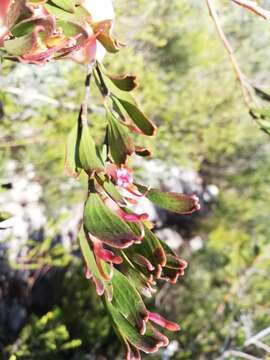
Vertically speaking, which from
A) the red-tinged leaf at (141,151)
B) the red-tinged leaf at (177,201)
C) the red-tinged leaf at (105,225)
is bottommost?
the red-tinged leaf at (177,201)

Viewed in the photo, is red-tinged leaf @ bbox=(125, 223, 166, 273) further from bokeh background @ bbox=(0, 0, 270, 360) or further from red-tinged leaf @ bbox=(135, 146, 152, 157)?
bokeh background @ bbox=(0, 0, 270, 360)

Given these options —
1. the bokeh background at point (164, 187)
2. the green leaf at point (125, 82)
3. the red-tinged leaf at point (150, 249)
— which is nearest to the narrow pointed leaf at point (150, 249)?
the red-tinged leaf at point (150, 249)

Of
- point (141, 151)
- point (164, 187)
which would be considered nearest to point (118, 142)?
point (141, 151)

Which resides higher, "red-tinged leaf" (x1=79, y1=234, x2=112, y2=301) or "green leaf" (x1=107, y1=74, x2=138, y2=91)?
"green leaf" (x1=107, y1=74, x2=138, y2=91)

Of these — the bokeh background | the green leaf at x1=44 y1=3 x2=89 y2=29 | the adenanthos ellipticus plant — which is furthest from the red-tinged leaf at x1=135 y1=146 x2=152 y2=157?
the bokeh background

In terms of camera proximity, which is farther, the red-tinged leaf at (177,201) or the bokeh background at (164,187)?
the bokeh background at (164,187)

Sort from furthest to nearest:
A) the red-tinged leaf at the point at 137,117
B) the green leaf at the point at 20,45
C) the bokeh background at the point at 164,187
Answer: the bokeh background at the point at 164,187, the red-tinged leaf at the point at 137,117, the green leaf at the point at 20,45

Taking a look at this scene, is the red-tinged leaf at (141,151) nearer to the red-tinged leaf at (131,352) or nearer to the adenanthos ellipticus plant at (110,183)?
the adenanthos ellipticus plant at (110,183)
